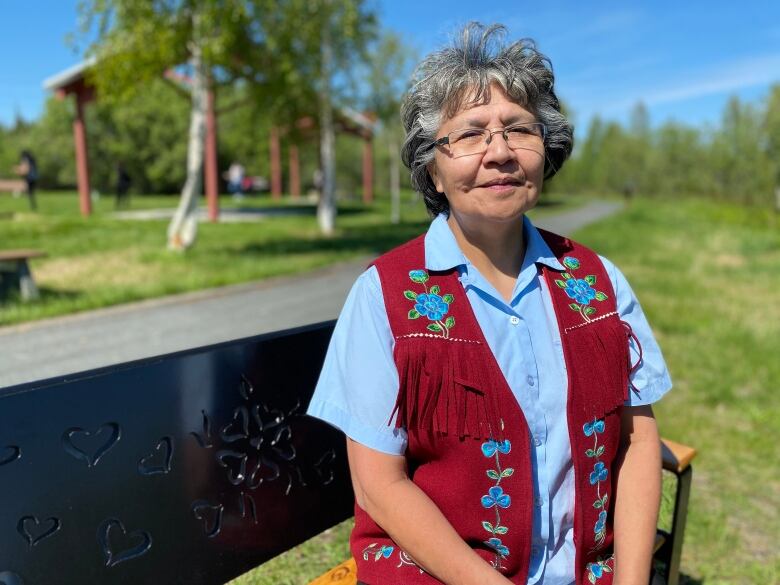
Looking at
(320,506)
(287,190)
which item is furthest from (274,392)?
(287,190)

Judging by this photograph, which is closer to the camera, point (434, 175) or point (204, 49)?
point (434, 175)

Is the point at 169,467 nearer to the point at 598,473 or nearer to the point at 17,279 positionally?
the point at 598,473

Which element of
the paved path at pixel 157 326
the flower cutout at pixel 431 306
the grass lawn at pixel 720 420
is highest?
the flower cutout at pixel 431 306

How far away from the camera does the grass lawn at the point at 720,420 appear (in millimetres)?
2924

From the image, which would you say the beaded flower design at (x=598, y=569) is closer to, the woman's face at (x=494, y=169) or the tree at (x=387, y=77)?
the woman's face at (x=494, y=169)

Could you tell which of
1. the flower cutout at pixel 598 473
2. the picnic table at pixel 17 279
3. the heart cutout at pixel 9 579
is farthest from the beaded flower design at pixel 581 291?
the picnic table at pixel 17 279

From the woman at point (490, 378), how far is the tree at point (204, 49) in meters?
9.11

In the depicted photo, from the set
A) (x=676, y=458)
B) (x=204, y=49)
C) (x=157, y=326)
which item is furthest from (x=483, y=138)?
(x=204, y=49)

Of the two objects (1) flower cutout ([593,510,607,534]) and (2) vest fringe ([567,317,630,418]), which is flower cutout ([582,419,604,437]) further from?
(1) flower cutout ([593,510,607,534])

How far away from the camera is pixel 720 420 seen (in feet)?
14.8

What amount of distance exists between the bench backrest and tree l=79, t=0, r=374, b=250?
9072mm

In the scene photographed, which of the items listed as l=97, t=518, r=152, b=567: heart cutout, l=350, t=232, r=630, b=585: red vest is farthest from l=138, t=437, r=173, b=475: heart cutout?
l=350, t=232, r=630, b=585: red vest

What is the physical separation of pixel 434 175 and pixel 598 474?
33.5 inches

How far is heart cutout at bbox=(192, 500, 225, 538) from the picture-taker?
68.0 inches
